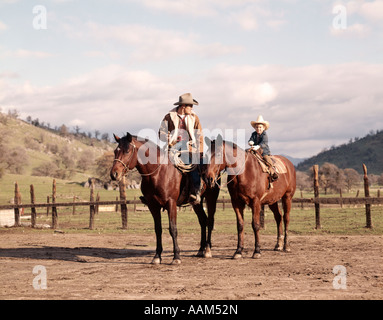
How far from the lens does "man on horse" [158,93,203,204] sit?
32.5 feet

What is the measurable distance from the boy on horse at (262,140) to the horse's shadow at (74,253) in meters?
4.12

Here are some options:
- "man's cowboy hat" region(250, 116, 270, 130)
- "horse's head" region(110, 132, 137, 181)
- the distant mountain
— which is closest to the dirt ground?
"horse's head" region(110, 132, 137, 181)

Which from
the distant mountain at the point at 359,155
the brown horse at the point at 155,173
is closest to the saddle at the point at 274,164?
the brown horse at the point at 155,173

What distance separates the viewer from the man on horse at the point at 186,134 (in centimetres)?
991

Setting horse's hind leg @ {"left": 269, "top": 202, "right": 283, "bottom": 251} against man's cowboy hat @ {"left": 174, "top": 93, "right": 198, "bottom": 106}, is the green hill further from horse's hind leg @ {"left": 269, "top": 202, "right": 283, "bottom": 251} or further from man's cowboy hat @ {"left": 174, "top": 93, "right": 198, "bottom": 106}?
man's cowboy hat @ {"left": 174, "top": 93, "right": 198, "bottom": 106}

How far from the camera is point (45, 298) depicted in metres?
6.27

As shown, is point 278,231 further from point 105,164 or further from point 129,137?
point 105,164

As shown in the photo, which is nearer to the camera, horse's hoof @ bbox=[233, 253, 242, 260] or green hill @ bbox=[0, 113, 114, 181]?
horse's hoof @ bbox=[233, 253, 242, 260]

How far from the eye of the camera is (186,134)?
10.1 meters

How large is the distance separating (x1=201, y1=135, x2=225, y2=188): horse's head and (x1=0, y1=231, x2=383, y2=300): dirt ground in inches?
77.2

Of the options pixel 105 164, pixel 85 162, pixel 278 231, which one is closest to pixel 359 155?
pixel 85 162

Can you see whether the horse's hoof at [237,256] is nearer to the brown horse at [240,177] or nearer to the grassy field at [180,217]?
the brown horse at [240,177]

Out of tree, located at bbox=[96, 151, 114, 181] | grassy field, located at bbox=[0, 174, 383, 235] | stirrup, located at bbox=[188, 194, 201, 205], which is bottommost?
grassy field, located at bbox=[0, 174, 383, 235]
